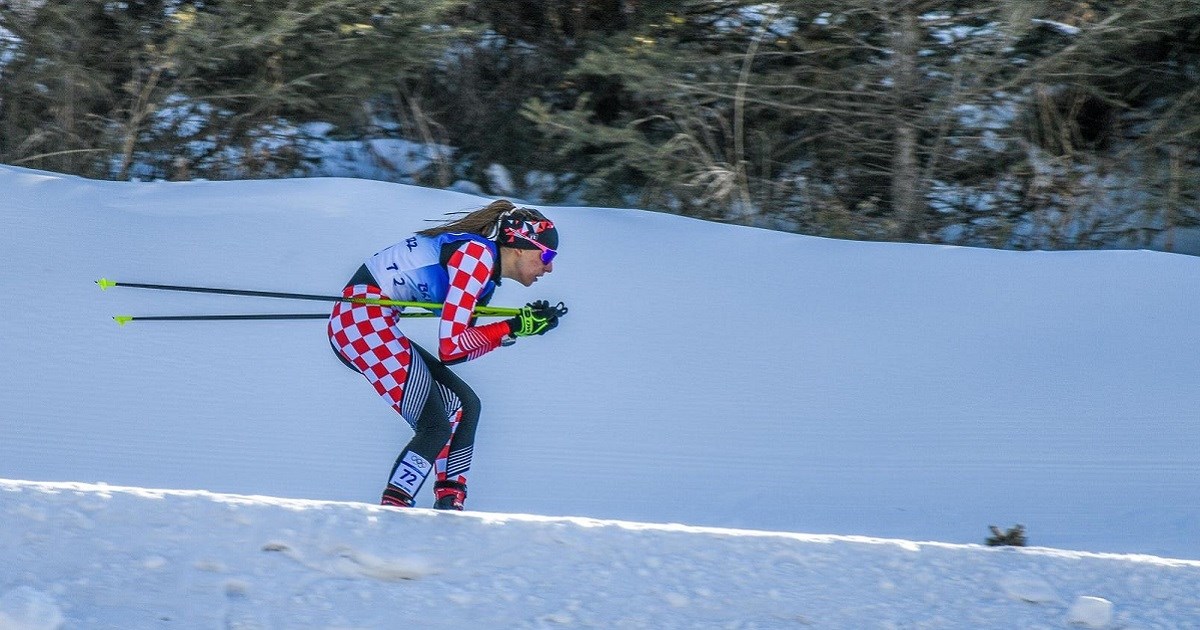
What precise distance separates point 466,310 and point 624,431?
292 centimetres

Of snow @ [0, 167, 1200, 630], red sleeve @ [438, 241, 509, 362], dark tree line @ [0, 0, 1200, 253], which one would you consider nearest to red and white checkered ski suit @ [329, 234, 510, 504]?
red sleeve @ [438, 241, 509, 362]

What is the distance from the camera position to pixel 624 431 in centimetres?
710

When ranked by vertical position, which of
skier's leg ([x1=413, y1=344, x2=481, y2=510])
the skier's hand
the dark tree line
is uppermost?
the dark tree line

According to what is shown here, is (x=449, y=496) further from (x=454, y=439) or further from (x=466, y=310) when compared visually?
(x=466, y=310)

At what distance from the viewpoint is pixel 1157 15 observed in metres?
8.81

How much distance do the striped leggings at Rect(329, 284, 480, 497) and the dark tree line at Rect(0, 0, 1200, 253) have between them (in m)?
4.90

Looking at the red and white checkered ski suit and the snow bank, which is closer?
the snow bank

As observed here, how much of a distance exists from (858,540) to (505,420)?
131 inches

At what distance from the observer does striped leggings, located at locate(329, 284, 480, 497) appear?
4.45 m

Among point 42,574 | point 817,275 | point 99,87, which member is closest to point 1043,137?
point 817,275

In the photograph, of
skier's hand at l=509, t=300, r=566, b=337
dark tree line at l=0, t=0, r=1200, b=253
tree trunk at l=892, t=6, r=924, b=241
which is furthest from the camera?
tree trunk at l=892, t=6, r=924, b=241

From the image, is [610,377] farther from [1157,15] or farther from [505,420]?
[1157,15]

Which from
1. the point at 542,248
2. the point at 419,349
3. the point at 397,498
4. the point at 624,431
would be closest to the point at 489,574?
the point at 397,498

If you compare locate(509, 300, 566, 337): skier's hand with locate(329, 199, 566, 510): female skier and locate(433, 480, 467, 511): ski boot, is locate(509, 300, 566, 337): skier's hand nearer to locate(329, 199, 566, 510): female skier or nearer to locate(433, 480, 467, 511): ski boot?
locate(329, 199, 566, 510): female skier
